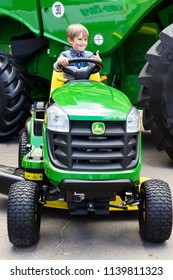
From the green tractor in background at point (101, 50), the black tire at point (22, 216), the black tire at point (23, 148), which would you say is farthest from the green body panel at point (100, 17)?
the black tire at point (22, 216)

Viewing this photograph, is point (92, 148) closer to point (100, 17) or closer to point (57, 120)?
point (57, 120)

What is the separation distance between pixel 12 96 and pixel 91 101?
2879 mm

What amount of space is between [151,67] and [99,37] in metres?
0.87

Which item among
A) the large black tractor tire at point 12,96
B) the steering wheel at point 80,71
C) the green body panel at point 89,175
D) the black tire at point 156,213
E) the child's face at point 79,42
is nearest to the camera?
the green body panel at point 89,175

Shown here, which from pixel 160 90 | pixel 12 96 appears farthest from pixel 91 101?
pixel 12 96

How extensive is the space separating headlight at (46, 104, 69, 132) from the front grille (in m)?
0.03

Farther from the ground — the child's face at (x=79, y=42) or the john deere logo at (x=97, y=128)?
the child's face at (x=79, y=42)

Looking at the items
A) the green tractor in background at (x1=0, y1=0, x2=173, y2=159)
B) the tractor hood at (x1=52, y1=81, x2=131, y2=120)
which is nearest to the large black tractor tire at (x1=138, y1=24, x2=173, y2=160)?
the green tractor in background at (x1=0, y1=0, x2=173, y2=159)

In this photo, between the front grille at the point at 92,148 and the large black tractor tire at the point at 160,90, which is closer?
the front grille at the point at 92,148

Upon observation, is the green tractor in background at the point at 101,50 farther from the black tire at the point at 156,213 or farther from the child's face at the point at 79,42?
the black tire at the point at 156,213

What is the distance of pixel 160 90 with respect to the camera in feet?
17.4

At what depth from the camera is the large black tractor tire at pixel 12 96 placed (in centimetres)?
639

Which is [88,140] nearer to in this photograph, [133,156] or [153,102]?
[133,156]

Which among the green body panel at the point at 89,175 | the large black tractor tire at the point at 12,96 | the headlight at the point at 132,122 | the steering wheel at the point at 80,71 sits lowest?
the large black tractor tire at the point at 12,96
